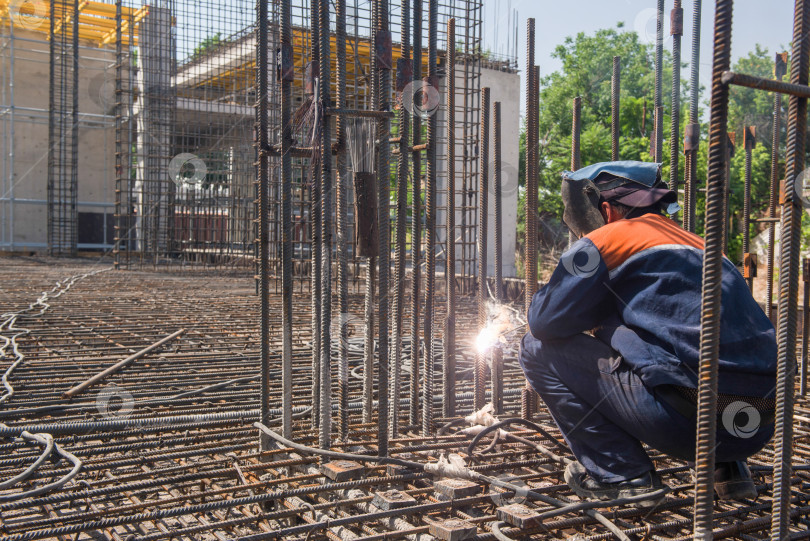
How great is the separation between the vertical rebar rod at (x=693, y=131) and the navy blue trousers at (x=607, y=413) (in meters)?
1.17

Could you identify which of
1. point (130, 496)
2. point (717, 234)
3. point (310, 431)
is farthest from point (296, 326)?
point (717, 234)

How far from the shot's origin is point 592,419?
2402 mm

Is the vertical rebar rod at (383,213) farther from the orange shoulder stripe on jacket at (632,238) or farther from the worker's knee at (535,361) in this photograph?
the orange shoulder stripe on jacket at (632,238)

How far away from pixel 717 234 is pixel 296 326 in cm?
567

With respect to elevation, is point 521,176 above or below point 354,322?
above

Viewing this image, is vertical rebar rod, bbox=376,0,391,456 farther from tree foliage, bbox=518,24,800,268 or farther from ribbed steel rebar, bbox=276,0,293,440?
tree foliage, bbox=518,24,800,268

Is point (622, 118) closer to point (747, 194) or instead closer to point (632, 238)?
point (747, 194)

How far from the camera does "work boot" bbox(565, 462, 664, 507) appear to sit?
2279mm

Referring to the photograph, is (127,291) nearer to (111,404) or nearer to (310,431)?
(111,404)

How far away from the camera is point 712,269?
1454 millimetres

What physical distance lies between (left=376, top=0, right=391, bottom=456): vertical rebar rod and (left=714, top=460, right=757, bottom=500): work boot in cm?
109

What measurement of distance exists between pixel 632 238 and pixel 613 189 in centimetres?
28

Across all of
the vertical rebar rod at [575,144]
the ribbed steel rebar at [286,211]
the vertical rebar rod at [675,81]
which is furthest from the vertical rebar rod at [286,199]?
the vertical rebar rod at [675,81]

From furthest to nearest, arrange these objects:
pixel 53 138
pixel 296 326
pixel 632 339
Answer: pixel 53 138 → pixel 296 326 → pixel 632 339
